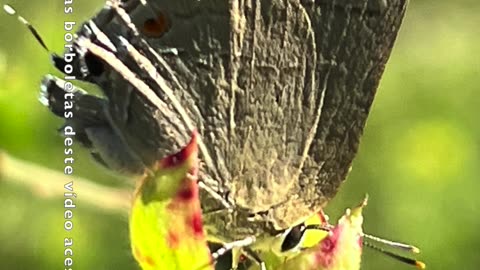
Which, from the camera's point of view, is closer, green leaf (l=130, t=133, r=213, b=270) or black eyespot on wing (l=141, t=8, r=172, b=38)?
green leaf (l=130, t=133, r=213, b=270)

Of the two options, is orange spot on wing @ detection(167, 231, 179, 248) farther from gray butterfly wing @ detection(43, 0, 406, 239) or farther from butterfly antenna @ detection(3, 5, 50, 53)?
butterfly antenna @ detection(3, 5, 50, 53)

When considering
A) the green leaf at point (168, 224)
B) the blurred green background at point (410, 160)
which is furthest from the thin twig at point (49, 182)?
the green leaf at point (168, 224)

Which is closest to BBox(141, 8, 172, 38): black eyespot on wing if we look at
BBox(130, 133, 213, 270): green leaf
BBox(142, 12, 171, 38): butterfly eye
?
BBox(142, 12, 171, 38): butterfly eye

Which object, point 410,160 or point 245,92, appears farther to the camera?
point 410,160

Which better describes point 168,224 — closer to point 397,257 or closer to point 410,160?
point 397,257

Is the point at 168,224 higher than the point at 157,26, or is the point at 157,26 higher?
the point at 157,26

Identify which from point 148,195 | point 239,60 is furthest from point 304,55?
point 148,195

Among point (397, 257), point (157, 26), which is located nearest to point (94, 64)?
point (157, 26)

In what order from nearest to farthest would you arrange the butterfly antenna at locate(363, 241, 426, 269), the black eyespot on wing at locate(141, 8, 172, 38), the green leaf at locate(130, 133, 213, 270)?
the green leaf at locate(130, 133, 213, 270) → the black eyespot on wing at locate(141, 8, 172, 38) → the butterfly antenna at locate(363, 241, 426, 269)

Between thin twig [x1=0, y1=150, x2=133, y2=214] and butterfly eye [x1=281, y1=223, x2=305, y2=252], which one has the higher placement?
thin twig [x1=0, y1=150, x2=133, y2=214]
